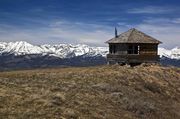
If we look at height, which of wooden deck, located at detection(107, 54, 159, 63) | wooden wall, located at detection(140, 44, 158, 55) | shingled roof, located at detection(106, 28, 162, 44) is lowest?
wooden deck, located at detection(107, 54, 159, 63)

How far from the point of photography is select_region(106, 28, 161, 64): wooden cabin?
67938 millimetres

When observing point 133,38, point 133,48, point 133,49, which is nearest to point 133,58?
point 133,49

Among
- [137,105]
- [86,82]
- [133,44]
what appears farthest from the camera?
[133,44]

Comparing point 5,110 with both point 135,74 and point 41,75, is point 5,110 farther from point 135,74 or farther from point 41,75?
point 135,74

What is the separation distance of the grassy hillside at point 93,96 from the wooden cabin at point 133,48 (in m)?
10.3

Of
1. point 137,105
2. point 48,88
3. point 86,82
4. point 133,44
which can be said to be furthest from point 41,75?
point 133,44

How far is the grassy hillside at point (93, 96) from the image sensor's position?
2870 cm

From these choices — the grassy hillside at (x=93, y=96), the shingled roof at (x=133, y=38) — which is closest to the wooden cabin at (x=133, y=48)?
the shingled roof at (x=133, y=38)

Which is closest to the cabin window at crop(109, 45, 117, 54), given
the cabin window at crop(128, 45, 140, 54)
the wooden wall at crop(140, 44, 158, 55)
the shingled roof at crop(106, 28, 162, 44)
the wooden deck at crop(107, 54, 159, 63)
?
the wooden deck at crop(107, 54, 159, 63)

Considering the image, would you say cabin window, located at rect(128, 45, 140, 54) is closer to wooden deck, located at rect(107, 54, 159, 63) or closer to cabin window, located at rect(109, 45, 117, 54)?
wooden deck, located at rect(107, 54, 159, 63)

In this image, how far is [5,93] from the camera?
3142 centimetres

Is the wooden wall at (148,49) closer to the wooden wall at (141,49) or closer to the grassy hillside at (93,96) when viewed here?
the wooden wall at (141,49)

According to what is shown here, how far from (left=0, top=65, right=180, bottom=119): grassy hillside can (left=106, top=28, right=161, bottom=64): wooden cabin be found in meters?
10.3

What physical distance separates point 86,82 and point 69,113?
1660cm
